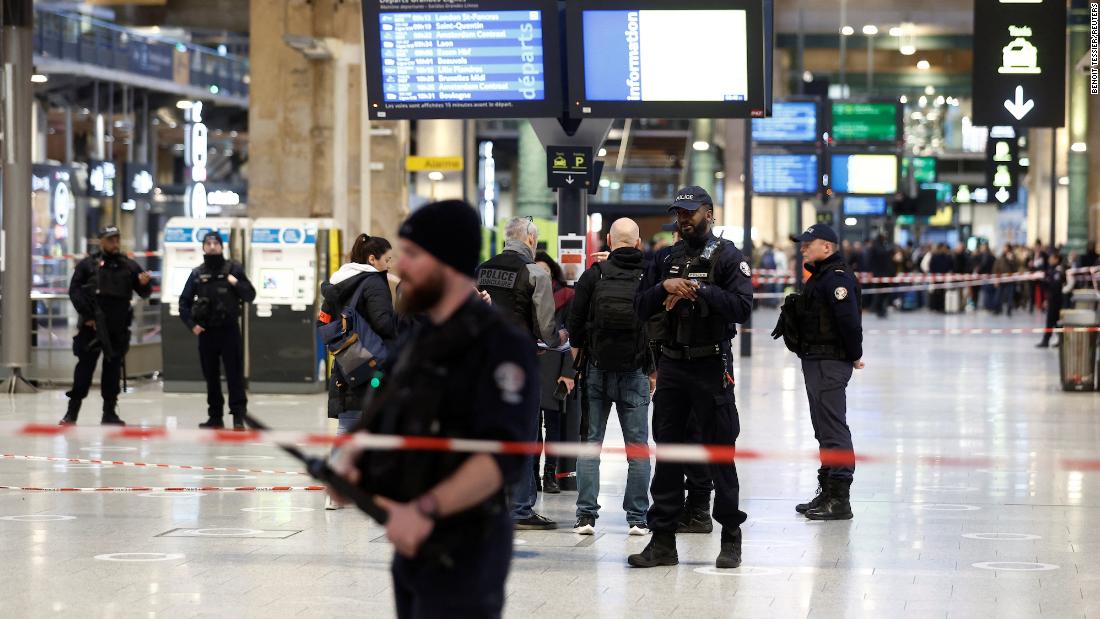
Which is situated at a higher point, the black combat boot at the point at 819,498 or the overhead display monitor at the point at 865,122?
the overhead display monitor at the point at 865,122

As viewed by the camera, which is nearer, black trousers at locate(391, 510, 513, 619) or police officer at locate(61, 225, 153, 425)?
black trousers at locate(391, 510, 513, 619)

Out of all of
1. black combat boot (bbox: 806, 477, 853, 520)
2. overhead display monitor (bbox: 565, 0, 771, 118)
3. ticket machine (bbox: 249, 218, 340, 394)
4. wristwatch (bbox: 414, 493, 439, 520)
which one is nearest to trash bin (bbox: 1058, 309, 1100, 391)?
overhead display monitor (bbox: 565, 0, 771, 118)

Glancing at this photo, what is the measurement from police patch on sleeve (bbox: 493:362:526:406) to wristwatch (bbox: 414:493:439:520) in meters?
0.29

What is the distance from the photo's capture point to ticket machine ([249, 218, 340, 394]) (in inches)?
733

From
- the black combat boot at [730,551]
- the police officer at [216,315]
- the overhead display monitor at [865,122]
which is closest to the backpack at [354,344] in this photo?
the black combat boot at [730,551]

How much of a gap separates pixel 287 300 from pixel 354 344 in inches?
350

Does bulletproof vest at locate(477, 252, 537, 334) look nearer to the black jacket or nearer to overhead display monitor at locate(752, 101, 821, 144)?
the black jacket

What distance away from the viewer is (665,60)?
1337 centimetres

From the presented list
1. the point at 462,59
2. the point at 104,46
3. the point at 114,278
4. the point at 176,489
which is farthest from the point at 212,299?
the point at 104,46

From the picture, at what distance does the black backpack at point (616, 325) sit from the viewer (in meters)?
9.24

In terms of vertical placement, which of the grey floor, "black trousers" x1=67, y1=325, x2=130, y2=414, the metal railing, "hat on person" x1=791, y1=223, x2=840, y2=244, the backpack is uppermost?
the metal railing

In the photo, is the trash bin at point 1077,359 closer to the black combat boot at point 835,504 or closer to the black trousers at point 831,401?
the black trousers at point 831,401

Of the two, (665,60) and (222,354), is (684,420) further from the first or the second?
(222,354)

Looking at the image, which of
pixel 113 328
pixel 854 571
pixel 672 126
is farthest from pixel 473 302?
pixel 672 126
